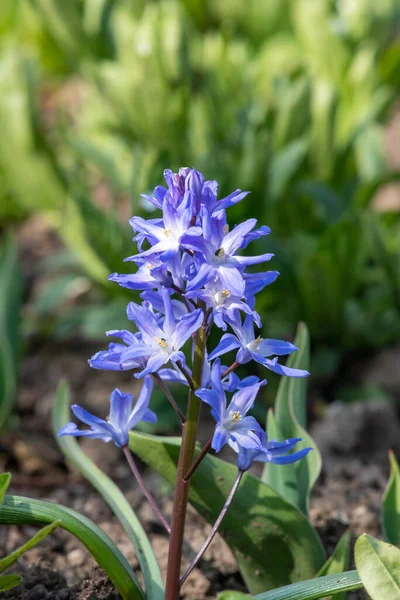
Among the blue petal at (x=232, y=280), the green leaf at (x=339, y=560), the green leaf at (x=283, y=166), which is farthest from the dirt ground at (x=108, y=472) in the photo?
the green leaf at (x=283, y=166)

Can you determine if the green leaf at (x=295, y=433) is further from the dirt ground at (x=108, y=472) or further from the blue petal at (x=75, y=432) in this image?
the blue petal at (x=75, y=432)

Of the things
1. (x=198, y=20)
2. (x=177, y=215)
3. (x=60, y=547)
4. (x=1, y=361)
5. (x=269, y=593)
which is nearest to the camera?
(x=177, y=215)

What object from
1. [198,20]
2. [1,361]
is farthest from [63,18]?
[1,361]

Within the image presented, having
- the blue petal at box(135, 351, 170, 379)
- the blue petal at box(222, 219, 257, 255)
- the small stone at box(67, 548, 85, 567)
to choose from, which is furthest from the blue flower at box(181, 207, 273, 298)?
the small stone at box(67, 548, 85, 567)

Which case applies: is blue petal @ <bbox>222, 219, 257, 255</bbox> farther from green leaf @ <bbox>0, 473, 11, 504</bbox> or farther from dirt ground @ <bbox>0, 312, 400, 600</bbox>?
dirt ground @ <bbox>0, 312, 400, 600</bbox>

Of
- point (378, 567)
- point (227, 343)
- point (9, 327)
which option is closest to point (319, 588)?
point (378, 567)

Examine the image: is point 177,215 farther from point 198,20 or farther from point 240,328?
point 198,20

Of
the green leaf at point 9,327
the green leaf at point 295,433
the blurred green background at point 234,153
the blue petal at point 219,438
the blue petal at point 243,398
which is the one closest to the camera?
the blue petal at point 219,438

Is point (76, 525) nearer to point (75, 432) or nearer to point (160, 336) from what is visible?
point (75, 432)
